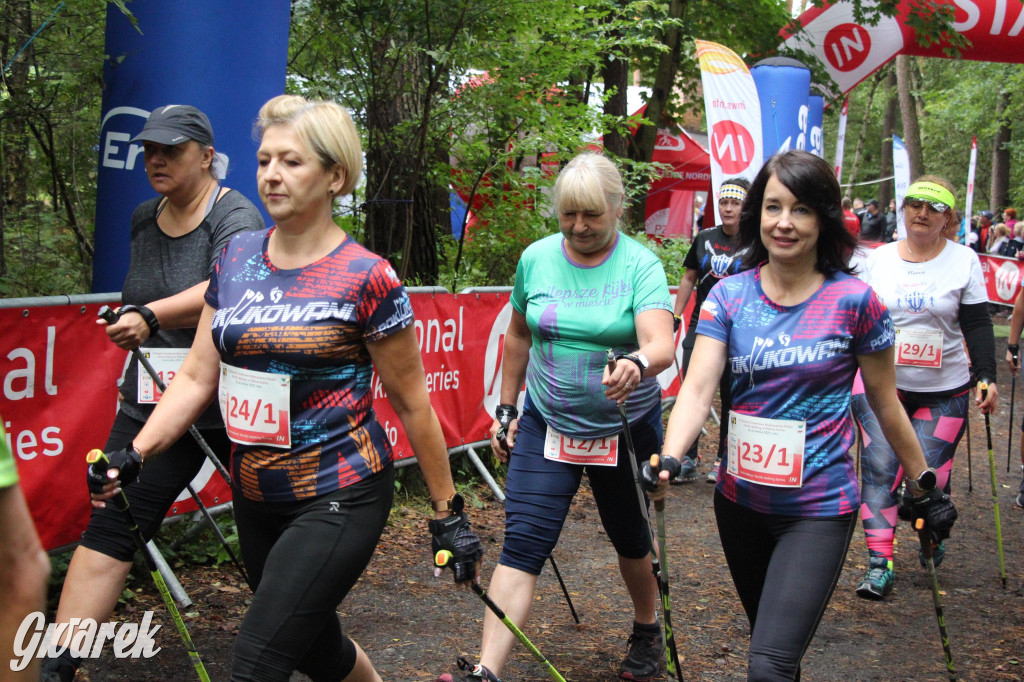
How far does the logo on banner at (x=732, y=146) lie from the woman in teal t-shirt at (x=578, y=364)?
22.1 feet

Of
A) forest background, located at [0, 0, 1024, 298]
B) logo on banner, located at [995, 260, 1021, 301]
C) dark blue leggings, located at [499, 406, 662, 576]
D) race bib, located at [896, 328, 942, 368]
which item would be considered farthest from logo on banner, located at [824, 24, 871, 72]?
dark blue leggings, located at [499, 406, 662, 576]

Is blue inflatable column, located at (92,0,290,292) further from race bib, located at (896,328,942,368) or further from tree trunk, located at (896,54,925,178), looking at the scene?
tree trunk, located at (896,54,925,178)

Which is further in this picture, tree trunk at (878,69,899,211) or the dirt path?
tree trunk at (878,69,899,211)

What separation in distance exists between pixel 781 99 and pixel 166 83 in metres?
8.93

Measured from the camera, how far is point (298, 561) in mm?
2748

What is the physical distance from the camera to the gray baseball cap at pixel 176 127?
12.0 ft

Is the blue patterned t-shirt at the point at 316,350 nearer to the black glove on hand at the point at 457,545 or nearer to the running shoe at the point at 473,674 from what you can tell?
the black glove on hand at the point at 457,545

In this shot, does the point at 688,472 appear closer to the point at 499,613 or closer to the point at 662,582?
the point at 662,582

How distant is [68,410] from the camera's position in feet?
14.9

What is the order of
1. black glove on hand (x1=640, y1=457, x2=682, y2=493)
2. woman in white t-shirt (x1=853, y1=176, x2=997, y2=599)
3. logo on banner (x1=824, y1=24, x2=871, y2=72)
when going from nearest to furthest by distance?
black glove on hand (x1=640, y1=457, x2=682, y2=493) → woman in white t-shirt (x1=853, y1=176, x2=997, y2=599) → logo on banner (x1=824, y1=24, x2=871, y2=72)

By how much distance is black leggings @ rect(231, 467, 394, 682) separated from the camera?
2688 millimetres

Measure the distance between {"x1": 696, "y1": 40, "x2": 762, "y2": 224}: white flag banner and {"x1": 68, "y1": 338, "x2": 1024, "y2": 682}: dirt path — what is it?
4.72 m

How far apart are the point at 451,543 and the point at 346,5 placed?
517cm

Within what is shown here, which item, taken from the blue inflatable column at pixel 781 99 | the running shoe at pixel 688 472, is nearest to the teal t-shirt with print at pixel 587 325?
the running shoe at pixel 688 472
